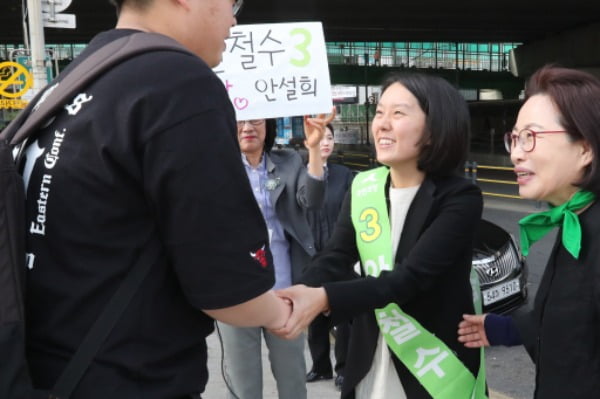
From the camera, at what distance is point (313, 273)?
254cm

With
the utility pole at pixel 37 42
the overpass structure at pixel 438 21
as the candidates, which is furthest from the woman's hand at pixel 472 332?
the overpass structure at pixel 438 21

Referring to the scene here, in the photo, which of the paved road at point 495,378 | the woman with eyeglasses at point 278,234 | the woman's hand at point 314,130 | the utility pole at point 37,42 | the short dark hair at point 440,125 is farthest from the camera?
the utility pole at point 37,42

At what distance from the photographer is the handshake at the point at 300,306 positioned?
1.91 m

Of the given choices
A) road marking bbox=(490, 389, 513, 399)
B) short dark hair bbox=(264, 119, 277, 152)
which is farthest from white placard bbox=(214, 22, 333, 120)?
road marking bbox=(490, 389, 513, 399)

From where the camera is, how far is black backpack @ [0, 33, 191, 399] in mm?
1223

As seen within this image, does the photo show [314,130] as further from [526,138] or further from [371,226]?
[526,138]

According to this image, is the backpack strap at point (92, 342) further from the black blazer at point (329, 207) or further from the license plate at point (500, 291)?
the license plate at point (500, 291)

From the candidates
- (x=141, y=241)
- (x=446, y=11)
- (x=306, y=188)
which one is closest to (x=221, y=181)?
(x=141, y=241)

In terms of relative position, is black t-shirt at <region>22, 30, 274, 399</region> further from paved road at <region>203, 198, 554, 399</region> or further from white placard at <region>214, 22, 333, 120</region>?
paved road at <region>203, 198, 554, 399</region>

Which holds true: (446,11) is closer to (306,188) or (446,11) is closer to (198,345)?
(306,188)

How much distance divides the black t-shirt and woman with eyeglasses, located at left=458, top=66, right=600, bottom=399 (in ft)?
2.98

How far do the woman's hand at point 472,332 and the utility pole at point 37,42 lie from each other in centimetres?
975

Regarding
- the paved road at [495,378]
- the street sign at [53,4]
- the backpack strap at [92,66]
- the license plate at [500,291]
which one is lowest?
the paved road at [495,378]

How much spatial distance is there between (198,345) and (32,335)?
13.2 inches
